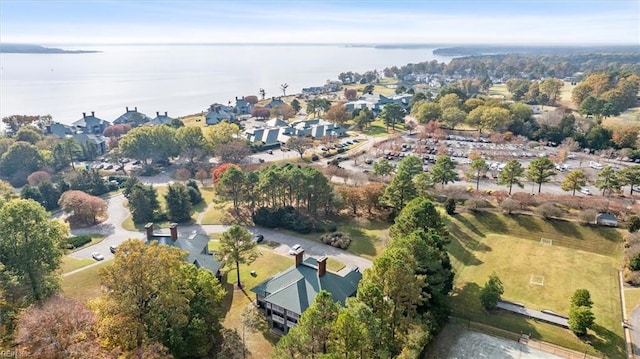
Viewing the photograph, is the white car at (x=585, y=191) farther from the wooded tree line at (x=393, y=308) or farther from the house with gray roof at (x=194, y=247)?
the house with gray roof at (x=194, y=247)

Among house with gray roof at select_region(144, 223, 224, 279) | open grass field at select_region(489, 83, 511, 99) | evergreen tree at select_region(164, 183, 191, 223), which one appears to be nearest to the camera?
house with gray roof at select_region(144, 223, 224, 279)

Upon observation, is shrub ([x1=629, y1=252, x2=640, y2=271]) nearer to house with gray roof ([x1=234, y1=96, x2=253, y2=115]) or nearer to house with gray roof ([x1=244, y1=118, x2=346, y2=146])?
house with gray roof ([x1=244, y1=118, x2=346, y2=146])

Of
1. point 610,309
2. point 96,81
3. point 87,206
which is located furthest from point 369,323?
point 96,81

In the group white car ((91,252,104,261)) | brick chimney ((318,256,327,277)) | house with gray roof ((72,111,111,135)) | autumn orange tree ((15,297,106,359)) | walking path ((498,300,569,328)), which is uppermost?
autumn orange tree ((15,297,106,359))

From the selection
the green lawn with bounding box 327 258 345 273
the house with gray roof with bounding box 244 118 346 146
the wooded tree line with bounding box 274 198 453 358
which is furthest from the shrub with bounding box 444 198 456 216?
the house with gray roof with bounding box 244 118 346 146

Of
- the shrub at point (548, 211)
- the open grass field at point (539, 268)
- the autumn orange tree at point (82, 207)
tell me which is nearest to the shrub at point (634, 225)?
the open grass field at point (539, 268)

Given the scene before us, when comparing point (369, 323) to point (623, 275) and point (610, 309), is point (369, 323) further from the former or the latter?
point (623, 275)

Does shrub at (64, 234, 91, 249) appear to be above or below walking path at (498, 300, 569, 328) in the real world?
above
